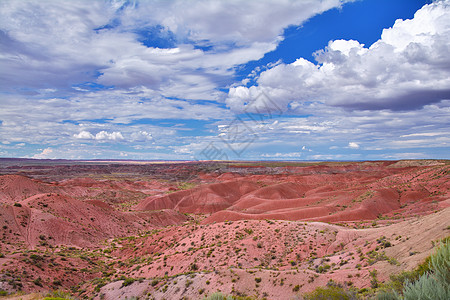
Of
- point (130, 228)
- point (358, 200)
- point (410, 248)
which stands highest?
point (410, 248)

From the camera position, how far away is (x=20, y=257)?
25.7 meters

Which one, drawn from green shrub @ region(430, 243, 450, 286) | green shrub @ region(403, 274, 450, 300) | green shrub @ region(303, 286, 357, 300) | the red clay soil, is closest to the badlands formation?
the red clay soil

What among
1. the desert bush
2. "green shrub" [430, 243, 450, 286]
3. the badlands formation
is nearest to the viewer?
the desert bush

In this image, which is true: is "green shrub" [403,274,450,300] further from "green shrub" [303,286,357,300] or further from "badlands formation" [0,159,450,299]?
"badlands formation" [0,159,450,299]

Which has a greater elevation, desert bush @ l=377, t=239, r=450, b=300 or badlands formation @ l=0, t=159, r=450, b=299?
desert bush @ l=377, t=239, r=450, b=300

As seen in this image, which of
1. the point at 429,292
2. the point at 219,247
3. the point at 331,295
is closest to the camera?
the point at 429,292

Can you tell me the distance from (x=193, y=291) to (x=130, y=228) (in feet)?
137

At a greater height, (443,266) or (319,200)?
(443,266)

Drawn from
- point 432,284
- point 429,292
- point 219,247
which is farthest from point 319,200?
point 429,292

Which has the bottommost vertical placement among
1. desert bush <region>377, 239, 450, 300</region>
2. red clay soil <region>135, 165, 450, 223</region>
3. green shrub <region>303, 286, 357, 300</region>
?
red clay soil <region>135, 165, 450, 223</region>

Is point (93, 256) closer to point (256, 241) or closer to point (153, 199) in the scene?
point (256, 241)

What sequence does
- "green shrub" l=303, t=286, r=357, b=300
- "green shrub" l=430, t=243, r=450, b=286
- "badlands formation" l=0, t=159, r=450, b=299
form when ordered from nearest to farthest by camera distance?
"green shrub" l=430, t=243, r=450, b=286
"green shrub" l=303, t=286, r=357, b=300
"badlands formation" l=0, t=159, r=450, b=299

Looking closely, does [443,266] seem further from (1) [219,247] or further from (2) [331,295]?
(1) [219,247]

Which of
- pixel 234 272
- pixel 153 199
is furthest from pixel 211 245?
A: pixel 153 199
